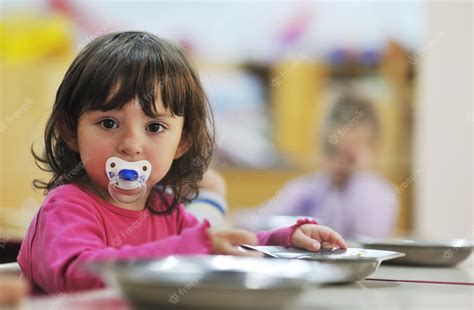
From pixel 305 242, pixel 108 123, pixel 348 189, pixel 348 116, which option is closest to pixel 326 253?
pixel 305 242

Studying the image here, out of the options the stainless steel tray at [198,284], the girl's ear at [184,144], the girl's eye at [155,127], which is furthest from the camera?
the girl's ear at [184,144]

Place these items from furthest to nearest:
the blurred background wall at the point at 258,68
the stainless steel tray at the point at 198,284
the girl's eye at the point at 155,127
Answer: the blurred background wall at the point at 258,68, the girl's eye at the point at 155,127, the stainless steel tray at the point at 198,284

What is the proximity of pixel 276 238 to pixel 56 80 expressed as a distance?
11.7 ft

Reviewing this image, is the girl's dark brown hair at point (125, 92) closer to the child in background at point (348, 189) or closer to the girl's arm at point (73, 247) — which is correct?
the girl's arm at point (73, 247)

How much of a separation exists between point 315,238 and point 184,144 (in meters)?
0.25

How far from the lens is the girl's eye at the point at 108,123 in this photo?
2.95ft

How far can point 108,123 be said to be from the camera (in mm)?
900

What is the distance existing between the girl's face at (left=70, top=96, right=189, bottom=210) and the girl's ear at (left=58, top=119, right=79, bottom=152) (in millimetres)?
42

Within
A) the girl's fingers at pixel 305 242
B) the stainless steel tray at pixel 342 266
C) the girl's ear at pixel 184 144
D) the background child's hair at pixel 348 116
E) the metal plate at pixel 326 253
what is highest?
the background child's hair at pixel 348 116

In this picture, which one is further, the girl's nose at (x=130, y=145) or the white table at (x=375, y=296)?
the girl's nose at (x=130, y=145)

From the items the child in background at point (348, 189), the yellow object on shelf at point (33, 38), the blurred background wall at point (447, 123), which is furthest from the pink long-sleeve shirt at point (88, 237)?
the yellow object on shelf at point (33, 38)

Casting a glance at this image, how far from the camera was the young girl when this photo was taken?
2.75 feet

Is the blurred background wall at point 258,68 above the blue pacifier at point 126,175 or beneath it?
above

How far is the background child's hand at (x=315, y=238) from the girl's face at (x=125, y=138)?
0.20 metres
